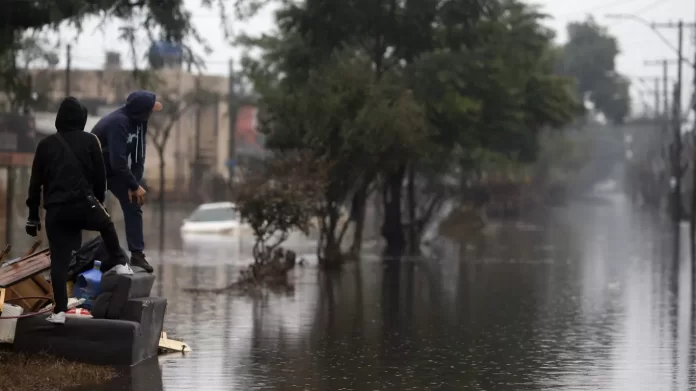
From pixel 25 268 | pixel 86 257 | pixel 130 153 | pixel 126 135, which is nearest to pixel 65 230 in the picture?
pixel 25 268

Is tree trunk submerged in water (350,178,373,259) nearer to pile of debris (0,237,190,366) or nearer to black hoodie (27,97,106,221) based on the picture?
pile of debris (0,237,190,366)

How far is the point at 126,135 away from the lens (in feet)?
43.6

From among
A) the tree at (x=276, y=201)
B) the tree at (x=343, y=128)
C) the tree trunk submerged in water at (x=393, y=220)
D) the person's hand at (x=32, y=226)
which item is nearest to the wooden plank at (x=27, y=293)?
the person's hand at (x=32, y=226)

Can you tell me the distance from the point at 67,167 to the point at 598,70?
97.9 meters

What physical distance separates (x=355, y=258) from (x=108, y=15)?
945 centimetres

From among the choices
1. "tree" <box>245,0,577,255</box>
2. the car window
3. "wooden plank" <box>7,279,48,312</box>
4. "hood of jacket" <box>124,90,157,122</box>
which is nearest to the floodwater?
"wooden plank" <box>7,279,48,312</box>

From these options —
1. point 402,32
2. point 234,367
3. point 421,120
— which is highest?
point 402,32

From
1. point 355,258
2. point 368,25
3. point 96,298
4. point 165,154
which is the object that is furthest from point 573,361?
point 165,154

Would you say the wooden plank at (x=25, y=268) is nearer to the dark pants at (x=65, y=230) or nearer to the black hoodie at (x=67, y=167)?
the dark pants at (x=65, y=230)

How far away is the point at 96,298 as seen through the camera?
39.6 ft

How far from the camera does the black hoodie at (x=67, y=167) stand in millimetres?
11531

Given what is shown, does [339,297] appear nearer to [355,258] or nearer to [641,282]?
[641,282]

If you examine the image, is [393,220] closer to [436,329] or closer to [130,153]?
[436,329]

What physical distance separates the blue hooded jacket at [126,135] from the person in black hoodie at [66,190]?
52.9 inches
